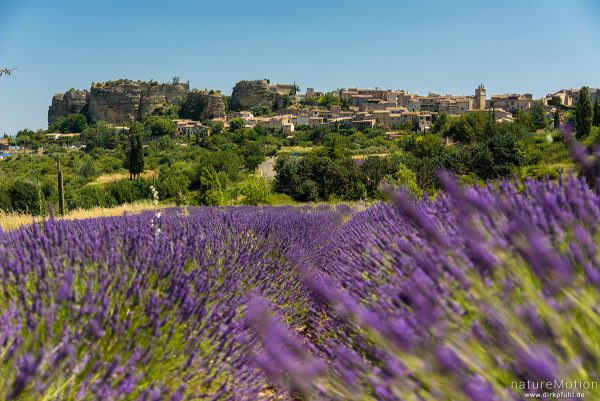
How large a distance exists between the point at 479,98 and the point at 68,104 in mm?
108804

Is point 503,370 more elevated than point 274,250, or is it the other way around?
point 503,370

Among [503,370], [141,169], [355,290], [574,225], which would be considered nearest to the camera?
[503,370]

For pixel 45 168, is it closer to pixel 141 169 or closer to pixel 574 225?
pixel 141 169

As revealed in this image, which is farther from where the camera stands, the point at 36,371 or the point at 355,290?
the point at 355,290

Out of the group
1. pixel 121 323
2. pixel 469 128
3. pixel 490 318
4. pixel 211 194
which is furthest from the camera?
pixel 469 128

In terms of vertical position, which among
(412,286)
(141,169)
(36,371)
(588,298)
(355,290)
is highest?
(588,298)

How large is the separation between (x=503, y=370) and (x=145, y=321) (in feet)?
4.04

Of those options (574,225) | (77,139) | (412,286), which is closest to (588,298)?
(574,225)

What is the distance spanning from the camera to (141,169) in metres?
56.0

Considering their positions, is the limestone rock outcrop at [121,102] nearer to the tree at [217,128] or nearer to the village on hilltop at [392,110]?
the village on hilltop at [392,110]

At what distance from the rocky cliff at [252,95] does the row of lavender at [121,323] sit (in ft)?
434

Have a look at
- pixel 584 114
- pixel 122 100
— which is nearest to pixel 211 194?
pixel 584 114

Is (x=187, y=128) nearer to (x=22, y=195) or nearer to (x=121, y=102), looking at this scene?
(x=121, y=102)

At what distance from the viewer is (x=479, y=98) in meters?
107
